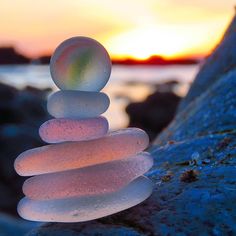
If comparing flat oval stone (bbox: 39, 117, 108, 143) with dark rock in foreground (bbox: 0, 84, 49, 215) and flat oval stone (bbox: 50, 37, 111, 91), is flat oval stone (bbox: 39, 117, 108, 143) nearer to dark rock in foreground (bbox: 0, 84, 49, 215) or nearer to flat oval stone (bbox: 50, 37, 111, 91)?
flat oval stone (bbox: 50, 37, 111, 91)

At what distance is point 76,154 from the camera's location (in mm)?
3326

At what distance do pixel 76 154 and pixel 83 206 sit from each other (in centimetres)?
34

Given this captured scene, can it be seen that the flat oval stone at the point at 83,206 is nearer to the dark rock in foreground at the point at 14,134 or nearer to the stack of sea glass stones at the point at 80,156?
the stack of sea glass stones at the point at 80,156

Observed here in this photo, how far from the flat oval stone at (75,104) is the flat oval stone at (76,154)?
21 centimetres

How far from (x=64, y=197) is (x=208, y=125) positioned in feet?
7.66

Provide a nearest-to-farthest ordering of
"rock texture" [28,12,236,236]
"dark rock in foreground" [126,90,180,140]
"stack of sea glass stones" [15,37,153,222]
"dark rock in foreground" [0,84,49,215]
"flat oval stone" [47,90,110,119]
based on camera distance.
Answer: "rock texture" [28,12,236,236] → "stack of sea glass stones" [15,37,153,222] → "flat oval stone" [47,90,110,119] → "dark rock in foreground" [0,84,49,215] → "dark rock in foreground" [126,90,180,140]

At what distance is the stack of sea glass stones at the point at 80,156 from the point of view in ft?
10.8

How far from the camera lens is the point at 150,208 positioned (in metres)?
3.41

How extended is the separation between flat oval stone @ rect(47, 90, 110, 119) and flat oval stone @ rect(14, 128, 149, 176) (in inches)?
8.1

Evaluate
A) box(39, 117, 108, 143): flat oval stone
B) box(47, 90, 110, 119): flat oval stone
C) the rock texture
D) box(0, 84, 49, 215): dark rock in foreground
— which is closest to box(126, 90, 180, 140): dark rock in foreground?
box(0, 84, 49, 215): dark rock in foreground

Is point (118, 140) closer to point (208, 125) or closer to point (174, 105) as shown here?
point (208, 125)

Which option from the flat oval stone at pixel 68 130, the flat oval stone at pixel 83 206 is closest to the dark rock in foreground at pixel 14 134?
the flat oval stone at pixel 83 206

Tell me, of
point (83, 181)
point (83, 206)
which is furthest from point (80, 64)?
point (83, 206)

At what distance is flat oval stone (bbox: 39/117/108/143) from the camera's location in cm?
336
